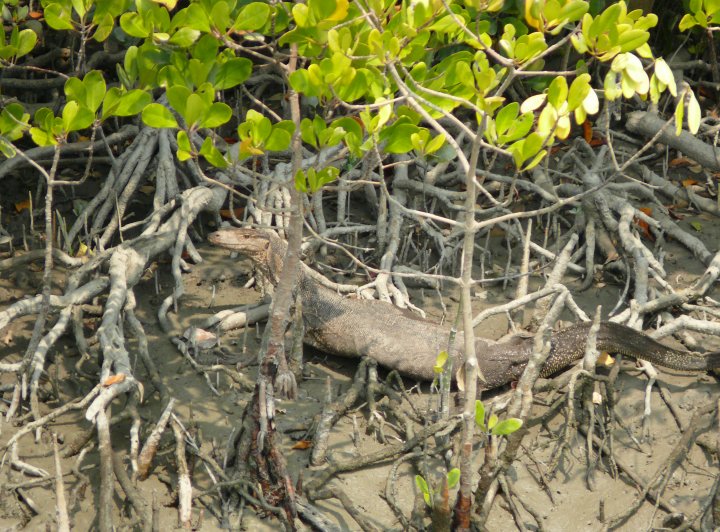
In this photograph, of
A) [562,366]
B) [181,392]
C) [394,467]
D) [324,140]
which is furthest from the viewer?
[562,366]

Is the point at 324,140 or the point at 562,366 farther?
the point at 562,366

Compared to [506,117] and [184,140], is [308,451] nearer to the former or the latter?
[184,140]

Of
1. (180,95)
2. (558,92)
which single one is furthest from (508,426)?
(180,95)

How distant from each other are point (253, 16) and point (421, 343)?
2416 millimetres

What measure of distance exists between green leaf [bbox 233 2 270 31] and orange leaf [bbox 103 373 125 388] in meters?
1.84

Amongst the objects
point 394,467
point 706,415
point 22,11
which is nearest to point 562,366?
point 706,415

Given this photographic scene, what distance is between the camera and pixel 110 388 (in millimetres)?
4758

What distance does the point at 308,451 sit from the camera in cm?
514

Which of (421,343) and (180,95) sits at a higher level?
(180,95)

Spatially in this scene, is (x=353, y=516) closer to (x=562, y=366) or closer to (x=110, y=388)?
(x=110, y=388)

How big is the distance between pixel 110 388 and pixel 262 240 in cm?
170

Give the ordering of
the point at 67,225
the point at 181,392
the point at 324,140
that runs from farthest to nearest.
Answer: the point at 67,225 → the point at 181,392 → the point at 324,140

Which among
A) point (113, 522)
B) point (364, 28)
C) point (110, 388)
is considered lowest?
point (113, 522)

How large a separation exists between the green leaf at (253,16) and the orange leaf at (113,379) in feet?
6.05
